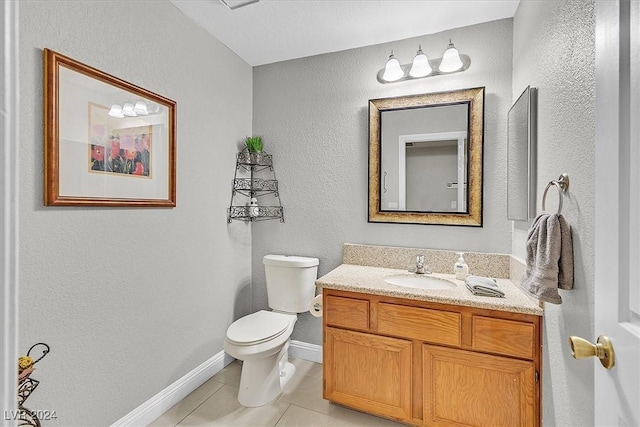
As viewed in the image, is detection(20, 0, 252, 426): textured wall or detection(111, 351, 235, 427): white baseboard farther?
detection(111, 351, 235, 427): white baseboard

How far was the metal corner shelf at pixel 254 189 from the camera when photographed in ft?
7.91

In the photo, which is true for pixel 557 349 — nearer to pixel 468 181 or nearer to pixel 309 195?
pixel 468 181

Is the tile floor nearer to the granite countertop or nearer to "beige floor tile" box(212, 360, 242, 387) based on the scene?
"beige floor tile" box(212, 360, 242, 387)

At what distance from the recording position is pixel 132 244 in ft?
5.31

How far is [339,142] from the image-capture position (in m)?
2.30

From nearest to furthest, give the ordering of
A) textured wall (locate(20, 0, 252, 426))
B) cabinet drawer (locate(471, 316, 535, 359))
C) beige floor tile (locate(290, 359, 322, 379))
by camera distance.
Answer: textured wall (locate(20, 0, 252, 426))
cabinet drawer (locate(471, 316, 535, 359))
beige floor tile (locate(290, 359, 322, 379))

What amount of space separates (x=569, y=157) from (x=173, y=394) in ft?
7.77

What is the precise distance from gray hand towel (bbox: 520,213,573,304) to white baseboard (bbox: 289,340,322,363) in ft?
5.63

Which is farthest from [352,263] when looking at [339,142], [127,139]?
[127,139]

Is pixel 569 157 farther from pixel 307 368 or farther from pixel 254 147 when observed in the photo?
pixel 307 368

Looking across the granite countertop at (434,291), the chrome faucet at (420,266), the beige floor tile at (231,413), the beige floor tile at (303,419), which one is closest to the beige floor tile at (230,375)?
the beige floor tile at (231,413)

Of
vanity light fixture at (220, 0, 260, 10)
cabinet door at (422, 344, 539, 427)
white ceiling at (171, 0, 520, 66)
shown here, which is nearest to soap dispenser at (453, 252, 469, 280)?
cabinet door at (422, 344, 539, 427)

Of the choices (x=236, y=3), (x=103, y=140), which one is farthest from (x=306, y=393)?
(x=236, y=3)

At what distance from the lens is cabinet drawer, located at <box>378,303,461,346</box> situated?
60.7 inches
